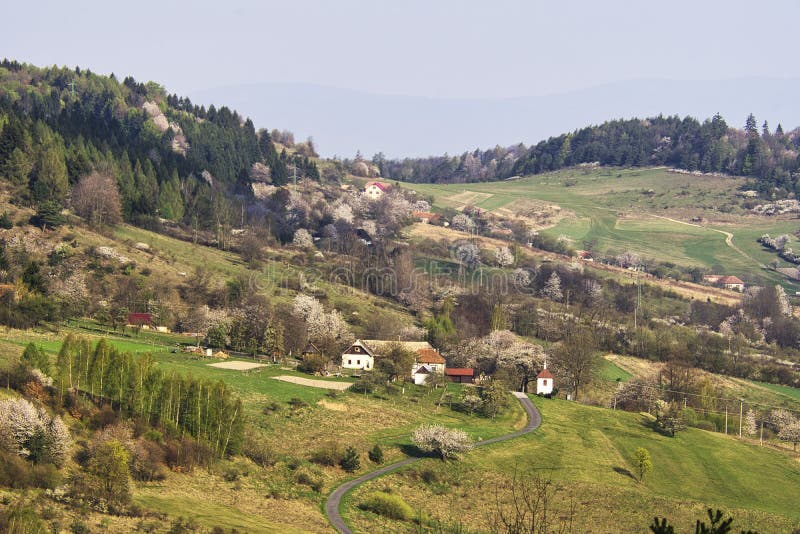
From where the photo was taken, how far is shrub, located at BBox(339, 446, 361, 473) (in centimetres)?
5397

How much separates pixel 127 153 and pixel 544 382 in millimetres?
84839

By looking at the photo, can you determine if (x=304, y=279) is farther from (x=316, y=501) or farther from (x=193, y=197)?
(x=316, y=501)

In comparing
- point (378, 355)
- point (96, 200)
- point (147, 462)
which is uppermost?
point (96, 200)

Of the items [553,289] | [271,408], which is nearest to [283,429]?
[271,408]

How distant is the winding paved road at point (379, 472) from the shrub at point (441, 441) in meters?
1.34

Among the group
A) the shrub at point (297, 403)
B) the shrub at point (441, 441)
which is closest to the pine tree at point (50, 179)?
the shrub at point (297, 403)

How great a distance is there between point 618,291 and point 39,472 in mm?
124582

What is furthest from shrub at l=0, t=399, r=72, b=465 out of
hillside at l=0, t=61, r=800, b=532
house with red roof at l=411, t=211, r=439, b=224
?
house with red roof at l=411, t=211, r=439, b=224

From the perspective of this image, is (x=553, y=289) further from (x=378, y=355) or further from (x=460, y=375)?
(x=378, y=355)

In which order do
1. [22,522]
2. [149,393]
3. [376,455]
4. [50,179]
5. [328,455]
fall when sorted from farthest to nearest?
[50,179] < [376,455] < [328,455] < [149,393] < [22,522]

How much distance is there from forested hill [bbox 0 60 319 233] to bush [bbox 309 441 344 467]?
63.1 metres

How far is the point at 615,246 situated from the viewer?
627ft

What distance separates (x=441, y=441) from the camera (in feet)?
191

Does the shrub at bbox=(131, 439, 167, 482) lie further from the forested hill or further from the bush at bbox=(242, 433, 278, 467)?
the forested hill
